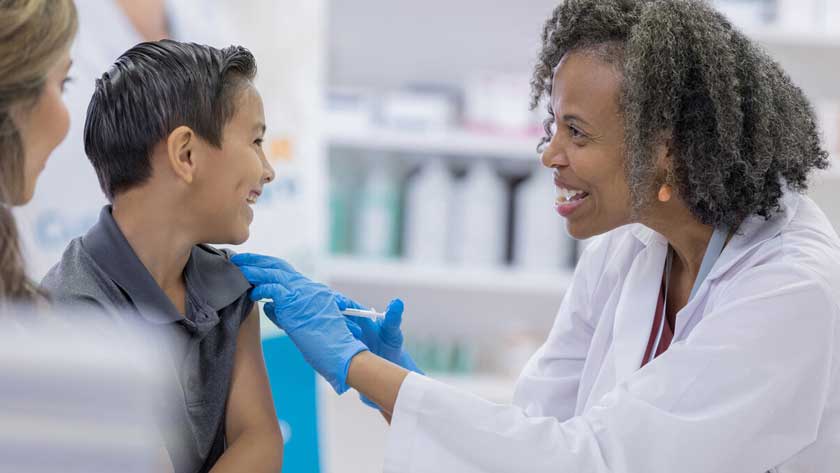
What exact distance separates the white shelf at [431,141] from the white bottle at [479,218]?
0.07 meters

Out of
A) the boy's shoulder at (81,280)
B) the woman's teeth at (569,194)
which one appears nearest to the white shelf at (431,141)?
the woman's teeth at (569,194)

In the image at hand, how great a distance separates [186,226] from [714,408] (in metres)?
0.72

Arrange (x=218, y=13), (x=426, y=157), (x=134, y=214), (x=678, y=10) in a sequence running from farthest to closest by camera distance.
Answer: (x=426, y=157) < (x=218, y=13) < (x=678, y=10) < (x=134, y=214)

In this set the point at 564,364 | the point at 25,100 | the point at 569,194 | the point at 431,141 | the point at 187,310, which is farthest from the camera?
the point at 431,141

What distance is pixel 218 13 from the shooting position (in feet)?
6.30

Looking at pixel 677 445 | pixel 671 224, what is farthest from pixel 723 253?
pixel 677 445

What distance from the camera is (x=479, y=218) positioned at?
99.3 inches

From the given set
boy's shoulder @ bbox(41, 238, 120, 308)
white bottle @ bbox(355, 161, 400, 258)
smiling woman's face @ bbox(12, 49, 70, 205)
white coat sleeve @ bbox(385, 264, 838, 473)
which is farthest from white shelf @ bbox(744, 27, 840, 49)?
smiling woman's face @ bbox(12, 49, 70, 205)

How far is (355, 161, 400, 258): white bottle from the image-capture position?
8.30 ft

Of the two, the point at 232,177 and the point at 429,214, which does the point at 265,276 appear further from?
the point at 429,214

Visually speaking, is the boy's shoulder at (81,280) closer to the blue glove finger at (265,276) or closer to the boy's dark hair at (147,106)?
the boy's dark hair at (147,106)

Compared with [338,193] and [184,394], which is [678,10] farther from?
[338,193]

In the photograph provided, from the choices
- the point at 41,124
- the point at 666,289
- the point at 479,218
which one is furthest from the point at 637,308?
the point at 479,218

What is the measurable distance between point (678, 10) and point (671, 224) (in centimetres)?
32
